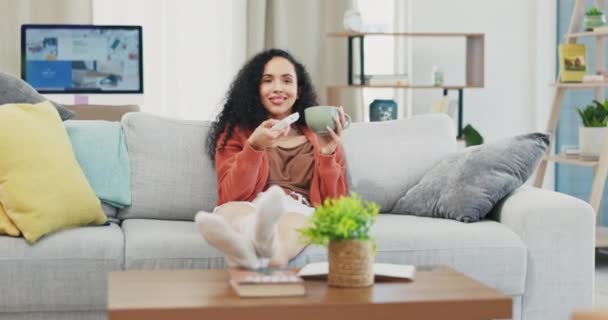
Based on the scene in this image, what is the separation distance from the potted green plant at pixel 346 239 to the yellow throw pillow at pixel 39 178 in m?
1.03

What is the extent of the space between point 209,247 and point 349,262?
0.79 meters

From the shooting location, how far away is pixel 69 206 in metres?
2.89

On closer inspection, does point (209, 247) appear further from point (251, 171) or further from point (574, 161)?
point (574, 161)

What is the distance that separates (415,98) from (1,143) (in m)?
3.74

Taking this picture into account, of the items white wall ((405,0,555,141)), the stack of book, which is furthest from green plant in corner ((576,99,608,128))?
the stack of book

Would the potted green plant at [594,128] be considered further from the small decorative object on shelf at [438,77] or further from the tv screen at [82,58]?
the tv screen at [82,58]

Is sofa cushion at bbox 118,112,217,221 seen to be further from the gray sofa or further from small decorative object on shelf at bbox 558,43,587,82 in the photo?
small decorative object on shelf at bbox 558,43,587,82

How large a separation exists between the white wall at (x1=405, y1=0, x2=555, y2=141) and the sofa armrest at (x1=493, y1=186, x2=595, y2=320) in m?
3.38

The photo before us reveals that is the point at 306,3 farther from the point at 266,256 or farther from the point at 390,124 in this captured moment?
the point at 266,256

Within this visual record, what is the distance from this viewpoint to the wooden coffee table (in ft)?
6.17

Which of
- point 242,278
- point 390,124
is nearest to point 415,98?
point 390,124

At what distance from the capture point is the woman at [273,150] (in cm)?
291

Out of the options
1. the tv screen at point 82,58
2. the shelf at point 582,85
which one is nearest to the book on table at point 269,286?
the tv screen at point 82,58

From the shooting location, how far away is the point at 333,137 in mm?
2973
